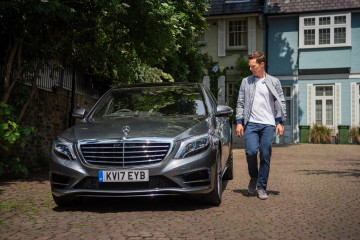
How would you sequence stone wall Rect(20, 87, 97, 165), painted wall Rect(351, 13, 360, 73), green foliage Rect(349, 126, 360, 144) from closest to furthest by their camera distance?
stone wall Rect(20, 87, 97, 165) < green foliage Rect(349, 126, 360, 144) < painted wall Rect(351, 13, 360, 73)

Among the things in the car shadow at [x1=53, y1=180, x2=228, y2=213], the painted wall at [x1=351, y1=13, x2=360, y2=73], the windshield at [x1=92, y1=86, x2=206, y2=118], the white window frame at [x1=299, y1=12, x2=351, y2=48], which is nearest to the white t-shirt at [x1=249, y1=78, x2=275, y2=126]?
the windshield at [x1=92, y1=86, x2=206, y2=118]

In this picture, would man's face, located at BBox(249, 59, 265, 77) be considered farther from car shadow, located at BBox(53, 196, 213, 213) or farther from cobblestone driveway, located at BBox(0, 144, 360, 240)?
car shadow, located at BBox(53, 196, 213, 213)

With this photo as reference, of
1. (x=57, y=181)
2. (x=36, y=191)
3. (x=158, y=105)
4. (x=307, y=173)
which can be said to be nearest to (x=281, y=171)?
(x=307, y=173)

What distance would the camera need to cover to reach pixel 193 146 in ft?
17.2

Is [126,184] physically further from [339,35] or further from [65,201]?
[339,35]

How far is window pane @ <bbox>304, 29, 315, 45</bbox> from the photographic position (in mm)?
24398

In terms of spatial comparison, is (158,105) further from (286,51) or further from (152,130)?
(286,51)

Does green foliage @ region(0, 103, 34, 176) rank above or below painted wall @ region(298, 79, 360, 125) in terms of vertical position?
below

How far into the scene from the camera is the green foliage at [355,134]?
23.0m

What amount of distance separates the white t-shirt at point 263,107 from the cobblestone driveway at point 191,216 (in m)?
1.07

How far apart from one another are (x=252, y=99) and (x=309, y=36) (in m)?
19.4

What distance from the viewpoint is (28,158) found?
10.2 m

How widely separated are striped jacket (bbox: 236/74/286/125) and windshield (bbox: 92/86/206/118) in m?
0.56

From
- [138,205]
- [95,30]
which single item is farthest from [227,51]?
[138,205]
